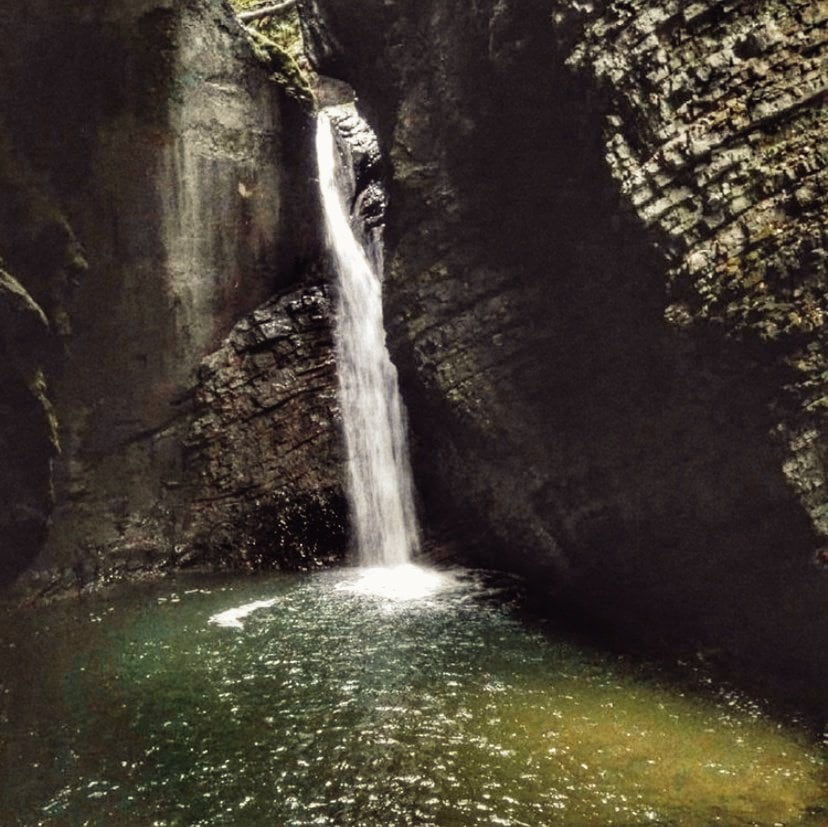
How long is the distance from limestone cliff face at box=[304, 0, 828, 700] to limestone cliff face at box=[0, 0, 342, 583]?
116 inches

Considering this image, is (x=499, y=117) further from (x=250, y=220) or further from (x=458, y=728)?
(x=458, y=728)

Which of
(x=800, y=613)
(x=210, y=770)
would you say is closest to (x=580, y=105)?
(x=800, y=613)

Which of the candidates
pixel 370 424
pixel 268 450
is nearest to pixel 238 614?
pixel 268 450

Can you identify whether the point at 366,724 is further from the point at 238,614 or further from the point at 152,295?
the point at 152,295

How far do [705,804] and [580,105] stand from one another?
10262 mm

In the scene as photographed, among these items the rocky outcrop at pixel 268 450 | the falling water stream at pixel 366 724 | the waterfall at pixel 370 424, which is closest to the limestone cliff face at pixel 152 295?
the rocky outcrop at pixel 268 450

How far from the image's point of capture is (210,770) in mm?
7648

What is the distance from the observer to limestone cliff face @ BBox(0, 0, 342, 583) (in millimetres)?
15070

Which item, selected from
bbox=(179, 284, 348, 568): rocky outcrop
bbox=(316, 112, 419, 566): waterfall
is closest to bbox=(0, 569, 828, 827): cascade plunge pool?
bbox=(179, 284, 348, 568): rocky outcrop

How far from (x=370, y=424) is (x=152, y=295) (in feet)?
20.1

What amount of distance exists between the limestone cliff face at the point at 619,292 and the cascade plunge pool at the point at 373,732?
2339 millimetres

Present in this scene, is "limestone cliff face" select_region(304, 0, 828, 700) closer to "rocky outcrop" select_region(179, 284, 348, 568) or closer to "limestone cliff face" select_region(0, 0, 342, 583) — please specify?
"rocky outcrop" select_region(179, 284, 348, 568)

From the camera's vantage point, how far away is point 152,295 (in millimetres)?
16703

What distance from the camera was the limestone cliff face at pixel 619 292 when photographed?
9.66 meters
